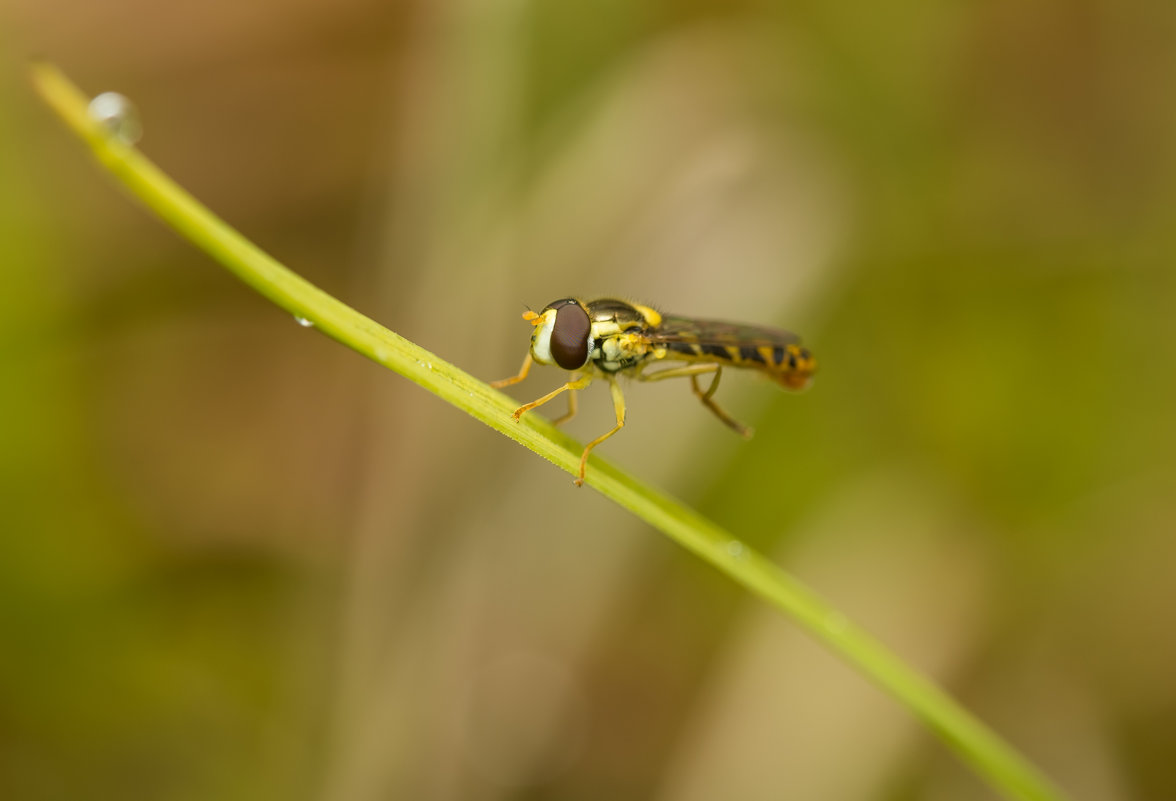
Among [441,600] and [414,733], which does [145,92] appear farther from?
[414,733]

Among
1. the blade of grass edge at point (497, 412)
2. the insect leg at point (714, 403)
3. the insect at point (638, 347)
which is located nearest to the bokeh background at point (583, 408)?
the insect leg at point (714, 403)

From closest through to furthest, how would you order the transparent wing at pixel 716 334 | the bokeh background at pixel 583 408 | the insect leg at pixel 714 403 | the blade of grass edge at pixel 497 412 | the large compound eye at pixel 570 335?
the blade of grass edge at pixel 497 412 < the large compound eye at pixel 570 335 < the transparent wing at pixel 716 334 < the insect leg at pixel 714 403 < the bokeh background at pixel 583 408

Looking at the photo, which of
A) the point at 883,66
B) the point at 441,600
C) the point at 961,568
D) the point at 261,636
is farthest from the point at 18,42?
the point at 961,568

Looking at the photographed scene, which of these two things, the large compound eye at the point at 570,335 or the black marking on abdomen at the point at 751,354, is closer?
the large compound eye at the point at 570,335

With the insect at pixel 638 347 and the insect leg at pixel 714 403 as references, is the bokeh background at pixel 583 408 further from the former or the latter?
the insect at pixel 638 347

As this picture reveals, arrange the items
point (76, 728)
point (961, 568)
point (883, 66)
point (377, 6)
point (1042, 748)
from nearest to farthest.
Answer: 1. point (76, 728)
2. point (1042, 748)
3. point (961, 568)
4. point (883, 66)
5. point (377, 6)

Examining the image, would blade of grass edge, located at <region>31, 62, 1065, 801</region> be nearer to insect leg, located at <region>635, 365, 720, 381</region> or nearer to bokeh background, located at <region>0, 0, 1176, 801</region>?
insect leg, located at <region>635, 365, 720, 381</region>
